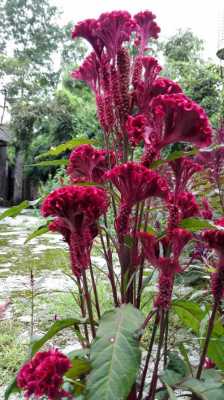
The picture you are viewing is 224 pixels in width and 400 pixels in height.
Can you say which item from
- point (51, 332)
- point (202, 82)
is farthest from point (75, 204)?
point (202, 82)

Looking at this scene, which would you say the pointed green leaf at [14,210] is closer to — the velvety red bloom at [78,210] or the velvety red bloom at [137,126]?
the velvety red bloom at [78,210]

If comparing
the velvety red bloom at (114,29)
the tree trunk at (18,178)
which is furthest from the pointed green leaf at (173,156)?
the tree trunk at (18,178)

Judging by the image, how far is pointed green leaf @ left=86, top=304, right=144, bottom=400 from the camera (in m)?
0.68

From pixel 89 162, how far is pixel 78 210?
0.24 metres

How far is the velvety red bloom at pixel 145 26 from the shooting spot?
96 centimetres

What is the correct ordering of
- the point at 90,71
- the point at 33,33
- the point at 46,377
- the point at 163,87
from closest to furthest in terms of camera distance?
the point at 46,377, the point at 163,87, the point at 90,71, the point at 33,33

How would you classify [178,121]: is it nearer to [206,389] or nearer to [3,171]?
[206,389]

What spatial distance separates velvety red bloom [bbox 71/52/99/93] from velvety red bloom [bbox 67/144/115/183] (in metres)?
0.13

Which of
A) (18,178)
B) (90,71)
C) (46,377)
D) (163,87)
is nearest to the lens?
(46,377)

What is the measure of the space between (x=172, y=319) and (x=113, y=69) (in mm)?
1764

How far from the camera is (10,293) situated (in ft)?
10.2

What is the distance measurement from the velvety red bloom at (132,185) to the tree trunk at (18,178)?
13.6 m

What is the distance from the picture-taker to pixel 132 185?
0.74 m

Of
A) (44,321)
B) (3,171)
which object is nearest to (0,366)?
(44,321)
